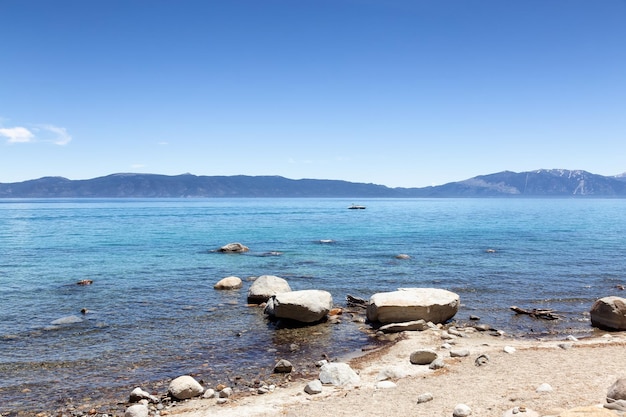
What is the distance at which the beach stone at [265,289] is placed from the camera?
2281 cm

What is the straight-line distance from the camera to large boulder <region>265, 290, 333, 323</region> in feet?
63.0

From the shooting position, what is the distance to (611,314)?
1833 cm

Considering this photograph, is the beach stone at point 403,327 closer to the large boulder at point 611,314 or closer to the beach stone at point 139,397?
the large boulder at point 611,314

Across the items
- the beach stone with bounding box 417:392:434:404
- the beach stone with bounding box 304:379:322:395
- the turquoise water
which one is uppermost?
the beach stone with bounding box 417:392:434:404

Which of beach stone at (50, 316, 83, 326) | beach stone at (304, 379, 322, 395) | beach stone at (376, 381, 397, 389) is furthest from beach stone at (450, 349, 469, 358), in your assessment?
beach stone at (50, 316, 83, 326)

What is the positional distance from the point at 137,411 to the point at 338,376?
202 inches

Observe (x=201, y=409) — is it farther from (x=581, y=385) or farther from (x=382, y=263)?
(x=382, y=263)

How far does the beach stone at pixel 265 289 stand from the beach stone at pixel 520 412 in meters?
14.8

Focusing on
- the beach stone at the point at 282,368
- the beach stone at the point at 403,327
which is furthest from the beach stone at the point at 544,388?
the beach stone at the point at 403,327

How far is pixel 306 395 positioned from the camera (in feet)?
38.2

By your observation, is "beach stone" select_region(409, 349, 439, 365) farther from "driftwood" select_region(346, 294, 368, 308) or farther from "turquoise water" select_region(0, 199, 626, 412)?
"driftwood" select_region(346, 294, 368, 308)

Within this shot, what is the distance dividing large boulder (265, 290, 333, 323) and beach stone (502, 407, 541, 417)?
10.8m

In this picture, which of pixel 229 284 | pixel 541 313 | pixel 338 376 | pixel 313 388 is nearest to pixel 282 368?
pixel 338 376

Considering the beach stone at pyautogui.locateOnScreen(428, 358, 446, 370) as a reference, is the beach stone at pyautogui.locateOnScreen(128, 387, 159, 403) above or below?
below
